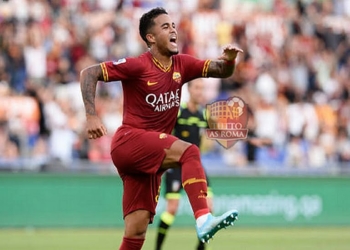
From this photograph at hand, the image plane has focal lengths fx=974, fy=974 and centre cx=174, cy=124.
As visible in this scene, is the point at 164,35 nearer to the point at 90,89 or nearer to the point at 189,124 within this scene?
the point at 90,89

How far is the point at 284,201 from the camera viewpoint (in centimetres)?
2072

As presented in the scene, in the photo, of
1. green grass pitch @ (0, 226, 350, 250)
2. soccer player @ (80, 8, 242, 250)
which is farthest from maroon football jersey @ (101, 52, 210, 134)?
green grass pitch @ (0, 226, 350, 250)

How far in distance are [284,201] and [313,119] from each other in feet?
→ 8.54

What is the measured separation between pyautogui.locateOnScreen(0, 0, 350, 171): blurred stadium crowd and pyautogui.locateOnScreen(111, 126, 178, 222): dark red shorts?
914 centimetres

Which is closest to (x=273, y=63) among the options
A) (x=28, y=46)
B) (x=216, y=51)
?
(x=216, y=51)

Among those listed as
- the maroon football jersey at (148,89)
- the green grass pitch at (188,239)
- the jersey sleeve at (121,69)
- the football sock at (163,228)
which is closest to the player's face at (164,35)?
the maroon football jersey at (148,89)

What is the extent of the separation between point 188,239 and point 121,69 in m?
8.56

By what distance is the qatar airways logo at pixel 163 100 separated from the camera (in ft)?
30.9

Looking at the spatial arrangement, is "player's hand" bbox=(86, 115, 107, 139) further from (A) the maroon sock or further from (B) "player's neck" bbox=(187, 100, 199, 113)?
(B) "player's neck" bbox=(187, 100, 199, 113)

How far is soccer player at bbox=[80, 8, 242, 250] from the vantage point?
9.13m

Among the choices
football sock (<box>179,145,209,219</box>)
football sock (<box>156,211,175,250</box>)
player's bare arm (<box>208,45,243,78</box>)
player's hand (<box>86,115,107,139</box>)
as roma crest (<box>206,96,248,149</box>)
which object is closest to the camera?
player's hand (<box>86,115,107,139</box>)

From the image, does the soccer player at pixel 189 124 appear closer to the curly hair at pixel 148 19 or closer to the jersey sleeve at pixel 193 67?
the jersey sleeve at pixel 193 67

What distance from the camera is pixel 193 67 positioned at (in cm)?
972

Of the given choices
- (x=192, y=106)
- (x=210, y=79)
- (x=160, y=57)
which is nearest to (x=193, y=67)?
(x=160, y=57)
